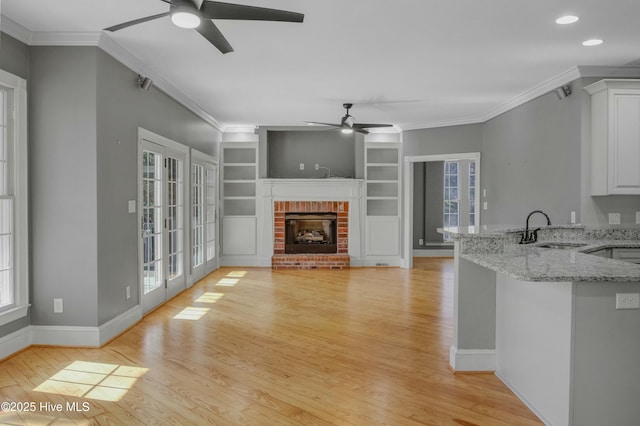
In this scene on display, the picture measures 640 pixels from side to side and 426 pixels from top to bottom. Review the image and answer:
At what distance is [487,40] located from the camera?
12.0 feet

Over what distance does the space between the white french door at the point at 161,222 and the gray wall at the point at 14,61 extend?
3.90ft

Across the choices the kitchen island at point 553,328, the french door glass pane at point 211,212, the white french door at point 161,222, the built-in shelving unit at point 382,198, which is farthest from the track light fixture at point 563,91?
the french door glass pane at point 211,212

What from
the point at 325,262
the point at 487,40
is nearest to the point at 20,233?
the point at 487,40

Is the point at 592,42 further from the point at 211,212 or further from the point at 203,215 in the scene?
the point at 211,212

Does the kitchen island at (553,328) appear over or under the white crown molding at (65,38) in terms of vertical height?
under

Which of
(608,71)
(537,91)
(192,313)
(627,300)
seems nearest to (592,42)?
(608,71)

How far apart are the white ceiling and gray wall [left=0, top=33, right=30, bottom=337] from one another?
17cm

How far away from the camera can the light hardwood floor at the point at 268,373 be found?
2.44 metres

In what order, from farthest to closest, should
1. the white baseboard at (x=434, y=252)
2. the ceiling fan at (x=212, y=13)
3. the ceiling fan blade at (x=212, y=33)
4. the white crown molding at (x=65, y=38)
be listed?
the white baseboard at (x=434, y=252) < the white crown molding at (x=65, y=38) < the ceiling fan blade at (x=212, y=33) < the ceiling fan at (x=212, y=13)

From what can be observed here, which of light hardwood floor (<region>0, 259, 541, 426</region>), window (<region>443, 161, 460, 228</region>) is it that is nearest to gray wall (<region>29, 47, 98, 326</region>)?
light hardwood floor (<region>0, 259, 541, 426</region>)

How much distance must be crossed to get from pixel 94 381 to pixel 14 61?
8.35 feet

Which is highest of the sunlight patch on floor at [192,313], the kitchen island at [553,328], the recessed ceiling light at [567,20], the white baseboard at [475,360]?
the recessed ceiling light at [567,20]

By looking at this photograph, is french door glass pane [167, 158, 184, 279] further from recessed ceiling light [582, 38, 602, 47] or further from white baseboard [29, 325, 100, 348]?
recessed ceiling light [582, 38, 602, 47]

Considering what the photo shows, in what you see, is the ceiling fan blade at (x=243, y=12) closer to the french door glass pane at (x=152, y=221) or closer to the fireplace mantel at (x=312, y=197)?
the french door glass pane at (x=152, y=221)
